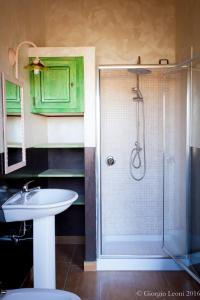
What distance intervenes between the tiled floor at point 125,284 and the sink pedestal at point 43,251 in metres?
0.43

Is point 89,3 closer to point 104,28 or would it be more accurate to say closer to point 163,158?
point 104,28

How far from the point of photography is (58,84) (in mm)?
2756

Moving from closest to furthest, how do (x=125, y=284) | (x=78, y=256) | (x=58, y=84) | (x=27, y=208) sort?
1. (x=27, y=208)
2. (x=125, y=284)
3. (x=58, y=84)
4. (x=78, y=256)

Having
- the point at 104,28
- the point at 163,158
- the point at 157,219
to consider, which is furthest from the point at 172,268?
the point at 104,28

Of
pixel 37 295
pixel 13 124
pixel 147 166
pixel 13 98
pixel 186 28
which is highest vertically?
pixel 186 28

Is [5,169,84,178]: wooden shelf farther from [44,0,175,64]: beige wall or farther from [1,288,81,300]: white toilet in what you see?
[44,0,175,64]: beige wall

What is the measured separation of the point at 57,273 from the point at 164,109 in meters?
2.07

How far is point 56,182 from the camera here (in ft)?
11.3

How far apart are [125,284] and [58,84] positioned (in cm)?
198

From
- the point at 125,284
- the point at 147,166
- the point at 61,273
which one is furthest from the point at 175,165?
the point at 61,273

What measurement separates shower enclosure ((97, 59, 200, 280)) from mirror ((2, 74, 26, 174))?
813 mm

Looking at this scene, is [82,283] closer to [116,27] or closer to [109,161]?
[109,161]

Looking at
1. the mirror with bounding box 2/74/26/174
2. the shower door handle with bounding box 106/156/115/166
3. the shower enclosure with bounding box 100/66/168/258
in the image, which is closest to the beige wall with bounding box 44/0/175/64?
the shower enclosure with bounding box 100/66/168/258

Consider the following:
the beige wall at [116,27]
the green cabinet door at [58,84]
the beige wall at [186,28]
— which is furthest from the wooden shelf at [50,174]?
the beige wall at [186,28]
